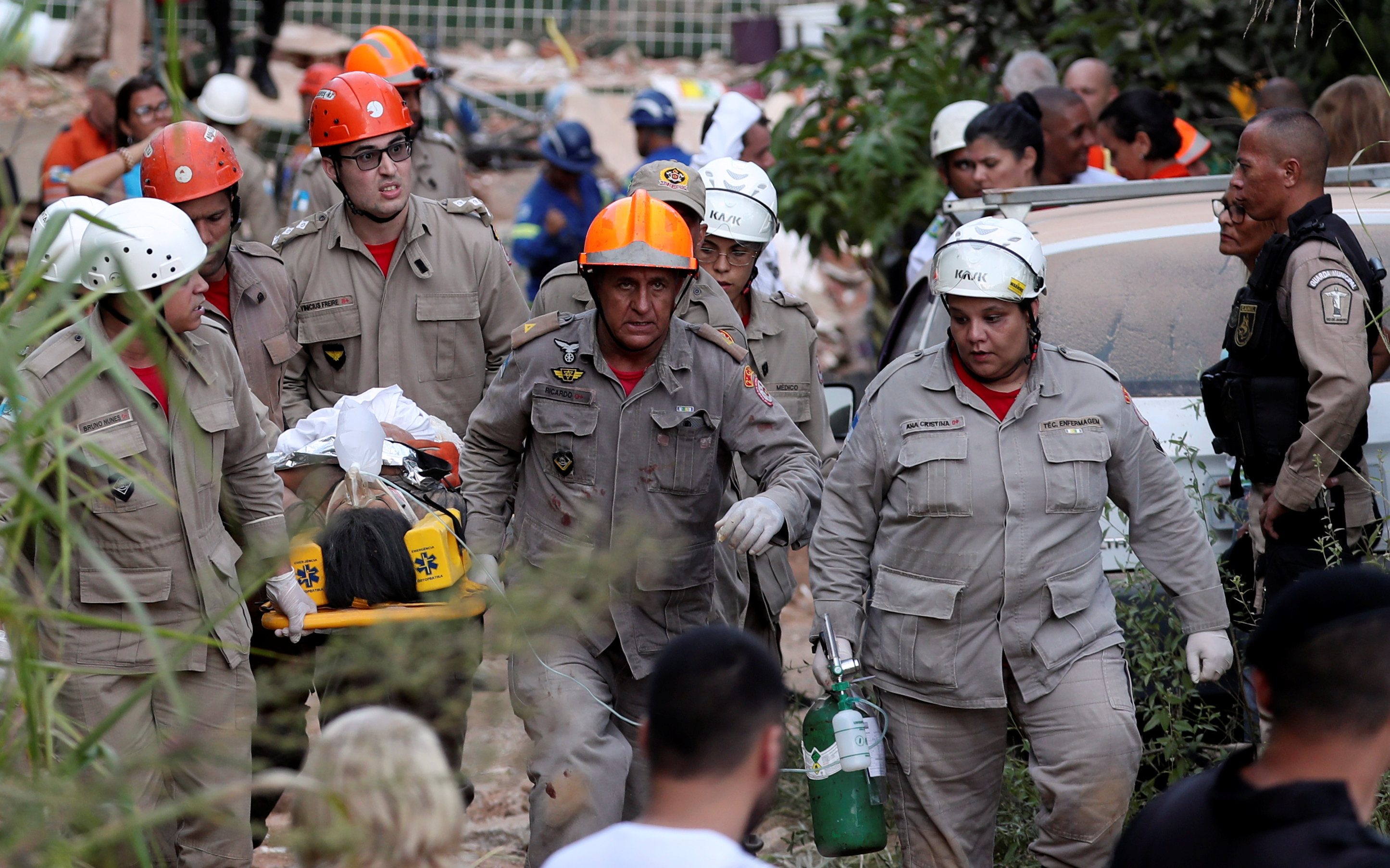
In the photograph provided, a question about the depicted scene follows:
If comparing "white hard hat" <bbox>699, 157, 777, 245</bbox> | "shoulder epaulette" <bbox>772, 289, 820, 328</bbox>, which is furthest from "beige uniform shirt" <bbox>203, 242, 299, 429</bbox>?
"shoulder epaulette" <bbox>772, 289, 820, 328</bbox>

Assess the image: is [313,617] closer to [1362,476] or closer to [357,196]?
[357,196]

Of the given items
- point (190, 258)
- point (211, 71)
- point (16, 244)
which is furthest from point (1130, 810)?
point (211, 71)

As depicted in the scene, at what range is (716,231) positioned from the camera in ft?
16.8

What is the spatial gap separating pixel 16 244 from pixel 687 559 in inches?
279

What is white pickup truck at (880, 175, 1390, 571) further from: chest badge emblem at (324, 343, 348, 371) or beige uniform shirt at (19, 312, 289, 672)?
beige uniform shirt at (19, 312, 289, 672)

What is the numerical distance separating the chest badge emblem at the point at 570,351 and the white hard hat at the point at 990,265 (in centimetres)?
104

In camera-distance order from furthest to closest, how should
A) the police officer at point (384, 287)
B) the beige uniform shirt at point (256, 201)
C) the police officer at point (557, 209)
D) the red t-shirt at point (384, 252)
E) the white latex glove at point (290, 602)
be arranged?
the police officer at point (557, 209), the beige uniform shirt at point (256, 201), the red t-shirt at point (384, 252), the police officer at point (384, 287), the white latex glove at point (290, 602)

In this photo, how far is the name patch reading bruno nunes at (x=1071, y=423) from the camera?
3.88 m

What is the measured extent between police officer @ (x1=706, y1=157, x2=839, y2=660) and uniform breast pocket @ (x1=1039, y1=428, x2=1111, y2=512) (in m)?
1.29

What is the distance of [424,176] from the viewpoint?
6.94 meters

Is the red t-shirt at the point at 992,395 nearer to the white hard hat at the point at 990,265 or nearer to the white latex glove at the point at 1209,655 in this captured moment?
the white hard hat at the point at 990,265

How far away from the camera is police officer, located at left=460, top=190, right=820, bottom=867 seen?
13.2ft

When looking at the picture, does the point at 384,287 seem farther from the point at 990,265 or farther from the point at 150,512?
the point at 990,265

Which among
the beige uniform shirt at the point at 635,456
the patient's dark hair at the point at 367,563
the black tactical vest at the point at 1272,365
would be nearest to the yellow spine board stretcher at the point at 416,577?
the patient's dark hair at the point at 367,563
